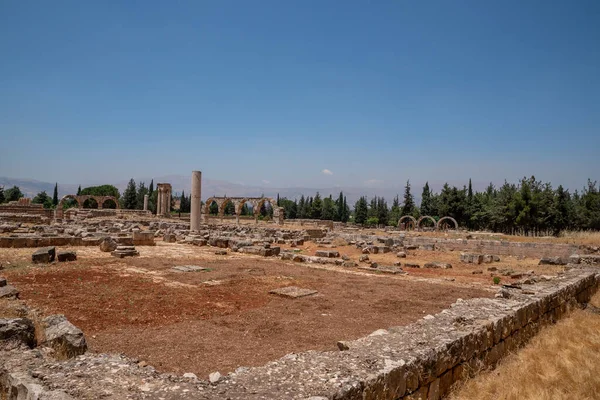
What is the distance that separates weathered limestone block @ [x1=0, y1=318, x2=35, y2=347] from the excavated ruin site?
0.05 ft

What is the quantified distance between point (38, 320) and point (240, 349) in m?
4.05

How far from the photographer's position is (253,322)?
8273mm

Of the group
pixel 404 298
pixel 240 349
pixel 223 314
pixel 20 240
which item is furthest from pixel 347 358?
pixel 20 240

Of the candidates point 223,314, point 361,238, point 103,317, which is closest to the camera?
point 103,317

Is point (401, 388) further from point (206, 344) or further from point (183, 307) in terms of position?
point (183, 307)

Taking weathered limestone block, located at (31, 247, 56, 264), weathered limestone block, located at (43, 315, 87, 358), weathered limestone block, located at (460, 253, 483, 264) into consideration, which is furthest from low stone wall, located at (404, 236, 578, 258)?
weathered limestone block, located at (43, 315, 87, 358)

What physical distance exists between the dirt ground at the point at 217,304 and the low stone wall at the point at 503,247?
33.2 feet

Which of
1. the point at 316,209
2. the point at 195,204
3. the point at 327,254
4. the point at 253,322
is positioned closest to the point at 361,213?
the point at 316,209

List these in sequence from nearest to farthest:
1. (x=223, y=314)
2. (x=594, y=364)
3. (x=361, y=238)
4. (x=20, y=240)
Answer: (x=594, y=364) → (x=223, y=314) → (x=20, y=240) → (x=361, y=238)

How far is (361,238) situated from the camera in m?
31.8

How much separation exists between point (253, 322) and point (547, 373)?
531 centimetres

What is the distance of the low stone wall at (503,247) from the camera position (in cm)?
2298

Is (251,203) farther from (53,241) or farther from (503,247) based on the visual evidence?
(503,247)

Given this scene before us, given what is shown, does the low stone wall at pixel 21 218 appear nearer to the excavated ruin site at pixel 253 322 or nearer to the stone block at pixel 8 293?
the excavated ruin site at pixel 253 322
